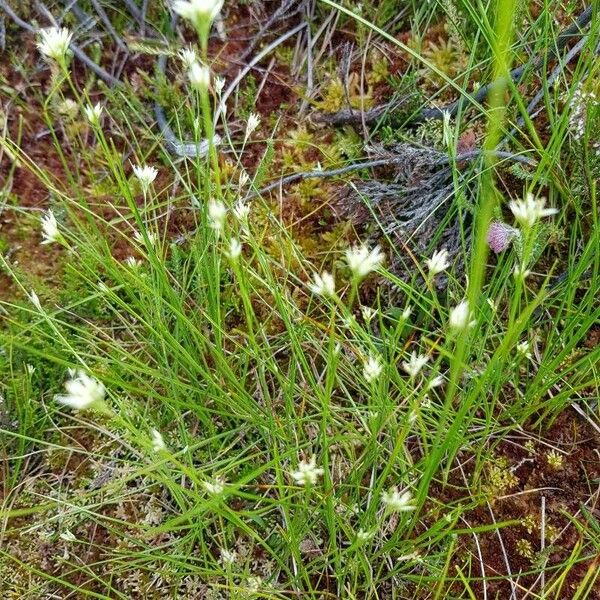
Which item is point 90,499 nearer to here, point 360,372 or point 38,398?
point 38,398

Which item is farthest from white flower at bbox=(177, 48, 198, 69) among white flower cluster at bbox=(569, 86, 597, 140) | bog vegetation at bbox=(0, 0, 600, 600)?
white flower cluster at bbox=(569, 86, 597, 140)

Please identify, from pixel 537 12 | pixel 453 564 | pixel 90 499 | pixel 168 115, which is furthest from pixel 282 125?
pixel 453 564

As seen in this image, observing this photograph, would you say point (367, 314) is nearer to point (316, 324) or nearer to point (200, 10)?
point (316, 324)

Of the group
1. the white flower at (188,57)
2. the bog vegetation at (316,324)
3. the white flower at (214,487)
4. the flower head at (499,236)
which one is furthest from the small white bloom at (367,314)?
the white flower at (188,57)

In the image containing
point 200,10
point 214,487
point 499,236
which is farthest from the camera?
point 499,236

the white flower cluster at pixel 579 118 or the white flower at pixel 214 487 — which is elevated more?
the white flower cluster at pixel 579 118

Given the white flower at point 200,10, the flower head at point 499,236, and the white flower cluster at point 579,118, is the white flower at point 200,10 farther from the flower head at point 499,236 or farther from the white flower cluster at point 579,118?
the white flower cluster at point 579,118

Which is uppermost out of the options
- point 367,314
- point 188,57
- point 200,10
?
point 200,10

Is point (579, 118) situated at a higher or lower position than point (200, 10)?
lower

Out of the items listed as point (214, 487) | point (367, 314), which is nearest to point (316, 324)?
point (367, 314)

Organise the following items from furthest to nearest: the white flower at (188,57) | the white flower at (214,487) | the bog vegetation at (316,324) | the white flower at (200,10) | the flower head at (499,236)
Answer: the flower head at (499,236), the bog vegetation at (316,324), the white flower at (188,57), the white flower at (214,487), the white flower at (200,10)

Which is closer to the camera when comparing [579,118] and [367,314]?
[367,314]

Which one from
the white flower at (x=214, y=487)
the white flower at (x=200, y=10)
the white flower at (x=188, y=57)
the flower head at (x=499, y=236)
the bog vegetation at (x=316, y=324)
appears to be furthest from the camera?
the flower head at (x=499, y=236)

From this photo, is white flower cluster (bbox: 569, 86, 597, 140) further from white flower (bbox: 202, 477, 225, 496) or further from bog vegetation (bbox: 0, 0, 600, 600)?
white flower (bbox: 202, 477, 225, 496)
